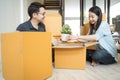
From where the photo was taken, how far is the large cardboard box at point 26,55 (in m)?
1.35

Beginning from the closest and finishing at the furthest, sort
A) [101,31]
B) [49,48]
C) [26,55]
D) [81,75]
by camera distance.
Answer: [26,55]
[49,48]
[81,75]
[101,31]

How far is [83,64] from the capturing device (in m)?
1.94

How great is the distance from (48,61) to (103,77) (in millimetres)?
532

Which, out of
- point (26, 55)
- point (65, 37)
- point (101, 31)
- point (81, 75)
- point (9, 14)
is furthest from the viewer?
point (9, 14)

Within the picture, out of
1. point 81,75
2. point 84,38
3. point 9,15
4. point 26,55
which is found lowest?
point 81,75

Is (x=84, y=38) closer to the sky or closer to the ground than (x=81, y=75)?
closer to the sky

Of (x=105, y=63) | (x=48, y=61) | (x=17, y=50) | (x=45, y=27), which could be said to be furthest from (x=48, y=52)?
(x=105, y=63)

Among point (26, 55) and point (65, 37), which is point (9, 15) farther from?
point (26, 55)

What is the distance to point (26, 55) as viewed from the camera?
138cm

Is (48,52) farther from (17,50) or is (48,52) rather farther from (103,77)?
(103,77)

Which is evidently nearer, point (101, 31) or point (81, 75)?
point (81, 75)

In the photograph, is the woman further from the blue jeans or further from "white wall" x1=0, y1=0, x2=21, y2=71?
"white wall" x1=0, y1=0, x2=21, y2=71

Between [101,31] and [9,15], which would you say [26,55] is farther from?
[9,15]

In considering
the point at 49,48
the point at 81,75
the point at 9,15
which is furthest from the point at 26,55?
the point at 9,15
